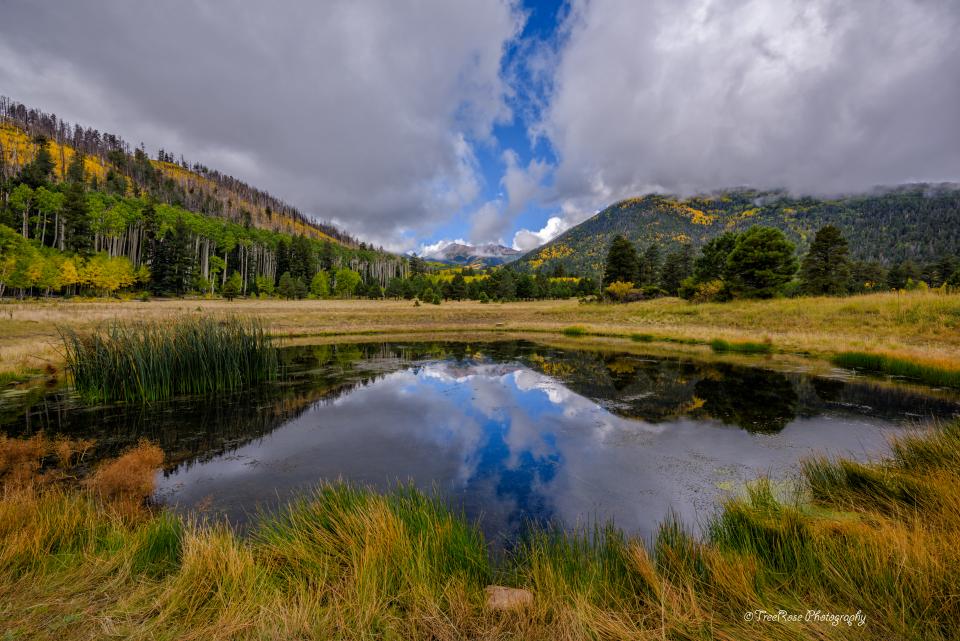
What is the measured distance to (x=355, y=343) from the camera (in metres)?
29.9

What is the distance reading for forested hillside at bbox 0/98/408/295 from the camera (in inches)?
2078

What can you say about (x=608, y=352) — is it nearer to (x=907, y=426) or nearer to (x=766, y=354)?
(x=766, y=354)

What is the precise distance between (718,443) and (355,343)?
25.7m

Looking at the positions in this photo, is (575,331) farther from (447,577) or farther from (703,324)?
(447,577)

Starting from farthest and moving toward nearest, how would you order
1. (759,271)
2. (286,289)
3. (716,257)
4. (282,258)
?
(282,258), (286,289), (716,257), (759,271)

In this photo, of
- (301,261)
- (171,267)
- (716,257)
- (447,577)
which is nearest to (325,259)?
(301,261)

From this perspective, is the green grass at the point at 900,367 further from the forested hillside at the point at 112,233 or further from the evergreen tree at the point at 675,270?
the forested hillside at the point at 112,233

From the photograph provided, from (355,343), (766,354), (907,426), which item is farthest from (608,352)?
(355,343)

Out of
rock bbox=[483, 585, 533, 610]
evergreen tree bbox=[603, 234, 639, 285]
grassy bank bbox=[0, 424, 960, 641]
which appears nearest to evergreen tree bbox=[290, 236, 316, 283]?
evergreen tree bbox=[603, 234, 639, 285]

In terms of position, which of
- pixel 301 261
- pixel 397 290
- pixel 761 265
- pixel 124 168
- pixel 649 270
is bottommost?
pixel 397 290

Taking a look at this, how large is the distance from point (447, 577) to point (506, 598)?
629mm

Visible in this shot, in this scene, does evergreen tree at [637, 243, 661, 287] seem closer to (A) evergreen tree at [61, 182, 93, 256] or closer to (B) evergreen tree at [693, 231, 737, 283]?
(B) evergreen tree at [693, 231, 737, 283]

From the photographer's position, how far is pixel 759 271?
131 ft

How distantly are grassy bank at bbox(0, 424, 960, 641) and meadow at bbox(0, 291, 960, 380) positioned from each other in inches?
587
